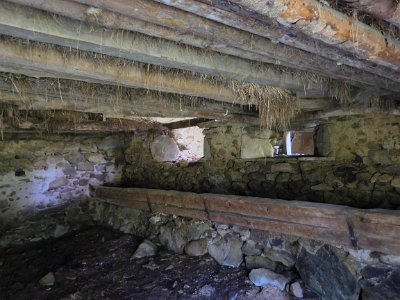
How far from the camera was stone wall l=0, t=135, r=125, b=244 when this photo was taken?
3729 mm

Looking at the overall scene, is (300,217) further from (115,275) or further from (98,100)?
(115,275)

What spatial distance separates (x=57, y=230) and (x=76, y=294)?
185 centimetres

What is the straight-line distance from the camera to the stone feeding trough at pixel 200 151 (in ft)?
3.17

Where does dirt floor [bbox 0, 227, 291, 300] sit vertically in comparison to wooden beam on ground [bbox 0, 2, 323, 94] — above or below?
below

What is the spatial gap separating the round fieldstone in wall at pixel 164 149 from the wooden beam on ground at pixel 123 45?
2536 millimetres

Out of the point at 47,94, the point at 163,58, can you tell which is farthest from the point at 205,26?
the point at 47,94

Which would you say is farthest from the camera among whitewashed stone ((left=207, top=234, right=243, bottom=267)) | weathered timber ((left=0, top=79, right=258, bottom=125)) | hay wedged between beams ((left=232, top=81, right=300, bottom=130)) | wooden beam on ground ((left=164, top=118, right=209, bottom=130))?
wooden beam on ground ((left=164, top=118, right=209, bottom=130))

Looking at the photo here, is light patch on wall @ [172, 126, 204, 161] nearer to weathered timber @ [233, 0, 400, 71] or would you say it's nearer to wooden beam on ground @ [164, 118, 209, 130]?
wooden beam on ground @ [164, 118, 209, 130]

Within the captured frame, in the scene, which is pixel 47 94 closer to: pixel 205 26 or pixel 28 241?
pixel 205 26

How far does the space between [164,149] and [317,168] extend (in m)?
2.10

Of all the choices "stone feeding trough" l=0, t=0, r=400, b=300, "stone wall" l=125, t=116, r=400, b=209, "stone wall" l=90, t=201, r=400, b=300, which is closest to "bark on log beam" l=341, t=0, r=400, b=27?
"stone feeding trough" l=0, t=0, r=400, b=300

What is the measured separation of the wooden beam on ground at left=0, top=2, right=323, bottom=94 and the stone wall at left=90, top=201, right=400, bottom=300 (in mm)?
1375

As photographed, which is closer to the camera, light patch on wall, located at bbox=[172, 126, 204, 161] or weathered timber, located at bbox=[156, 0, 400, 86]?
weathered timber, located at bbox=[156, 0, 400, 86]

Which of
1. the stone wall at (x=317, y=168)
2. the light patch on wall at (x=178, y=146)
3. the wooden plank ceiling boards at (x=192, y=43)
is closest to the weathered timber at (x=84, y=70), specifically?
the wooden plank ceiling boards at (x=192, y=43)
